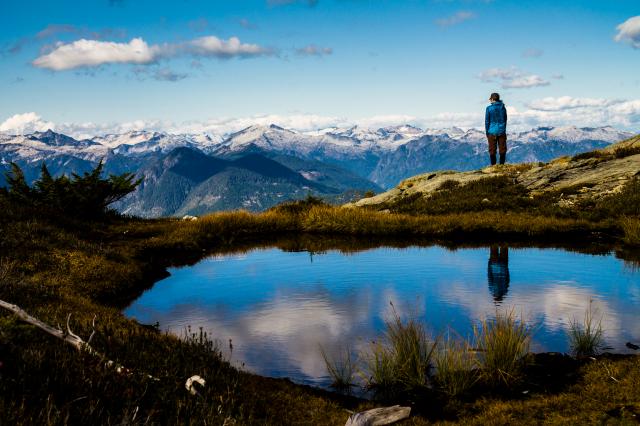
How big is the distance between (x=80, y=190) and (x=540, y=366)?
25.4m

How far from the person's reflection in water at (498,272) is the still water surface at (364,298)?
3 centimetres

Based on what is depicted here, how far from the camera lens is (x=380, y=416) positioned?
304 inches

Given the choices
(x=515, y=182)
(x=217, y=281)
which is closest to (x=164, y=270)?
(x=217, y=281)

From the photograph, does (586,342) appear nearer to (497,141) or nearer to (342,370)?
(342,370)

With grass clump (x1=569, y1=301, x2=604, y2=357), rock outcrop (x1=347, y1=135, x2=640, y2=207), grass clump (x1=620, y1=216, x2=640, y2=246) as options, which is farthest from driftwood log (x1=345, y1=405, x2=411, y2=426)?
rock outcrop (x1=347, y1=135, x2=640, y2=207)

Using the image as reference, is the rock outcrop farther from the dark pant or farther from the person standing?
the person standing

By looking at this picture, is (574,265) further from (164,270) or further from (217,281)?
(164,270)

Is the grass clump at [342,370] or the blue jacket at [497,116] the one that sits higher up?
the blue jacket at [497,116]

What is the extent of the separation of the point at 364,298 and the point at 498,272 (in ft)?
17.1

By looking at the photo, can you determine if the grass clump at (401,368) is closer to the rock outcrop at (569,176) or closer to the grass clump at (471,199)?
the grass clump at (471,199)

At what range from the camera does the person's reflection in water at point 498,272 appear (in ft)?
48.6

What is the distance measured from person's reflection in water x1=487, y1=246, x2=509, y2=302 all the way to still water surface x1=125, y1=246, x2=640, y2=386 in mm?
34

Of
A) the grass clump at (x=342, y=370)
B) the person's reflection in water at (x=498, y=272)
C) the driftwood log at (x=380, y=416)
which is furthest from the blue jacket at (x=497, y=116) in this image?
the driftwood log at (x=380, y=416)

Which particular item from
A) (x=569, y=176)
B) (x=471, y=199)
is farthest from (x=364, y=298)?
(x=569, y=176)
